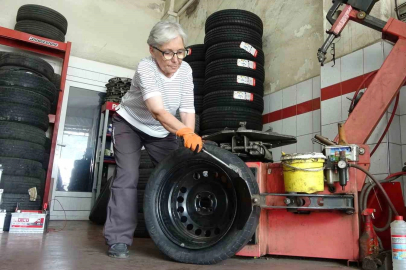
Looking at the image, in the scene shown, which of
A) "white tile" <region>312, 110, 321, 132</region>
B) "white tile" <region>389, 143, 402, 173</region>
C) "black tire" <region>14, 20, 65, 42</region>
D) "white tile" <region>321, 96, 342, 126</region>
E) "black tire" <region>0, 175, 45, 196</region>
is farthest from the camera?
"black tire" <region>14, 20, 65, 42</region>

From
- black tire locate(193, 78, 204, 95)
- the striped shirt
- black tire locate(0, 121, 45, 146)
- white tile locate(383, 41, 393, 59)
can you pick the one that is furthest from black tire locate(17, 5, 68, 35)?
white tile locate(383, 41, 393, 59)

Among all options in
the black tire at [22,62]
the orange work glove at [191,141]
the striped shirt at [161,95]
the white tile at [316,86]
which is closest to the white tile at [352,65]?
the white tile at [316,86]

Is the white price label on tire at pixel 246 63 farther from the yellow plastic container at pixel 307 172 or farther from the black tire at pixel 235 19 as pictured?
the yellow plastic container at pixel 307 172

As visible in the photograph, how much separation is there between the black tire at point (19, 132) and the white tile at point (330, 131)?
280 centimetres

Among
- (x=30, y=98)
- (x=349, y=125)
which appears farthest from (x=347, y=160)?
(x=30, y=98)

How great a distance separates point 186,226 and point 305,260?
0.69 metres

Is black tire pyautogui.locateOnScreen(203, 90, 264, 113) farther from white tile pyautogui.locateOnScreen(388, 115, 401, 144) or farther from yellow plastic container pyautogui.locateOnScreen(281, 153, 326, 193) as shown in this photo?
yellow plastic container pyautogui.locateOnScreen(281, 153, 326, 193)

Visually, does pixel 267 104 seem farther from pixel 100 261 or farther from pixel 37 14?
pixel 37 14

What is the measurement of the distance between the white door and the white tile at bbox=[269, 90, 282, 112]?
2.86m

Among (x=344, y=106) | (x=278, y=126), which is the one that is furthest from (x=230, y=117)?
(x=344, y=106)

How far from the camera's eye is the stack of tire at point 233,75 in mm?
3184

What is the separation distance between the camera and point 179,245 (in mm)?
1611

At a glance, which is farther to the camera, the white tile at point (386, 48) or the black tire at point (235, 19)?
the black tire at point (235, 19)

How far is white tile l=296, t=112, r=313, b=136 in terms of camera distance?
3033 millimetres
